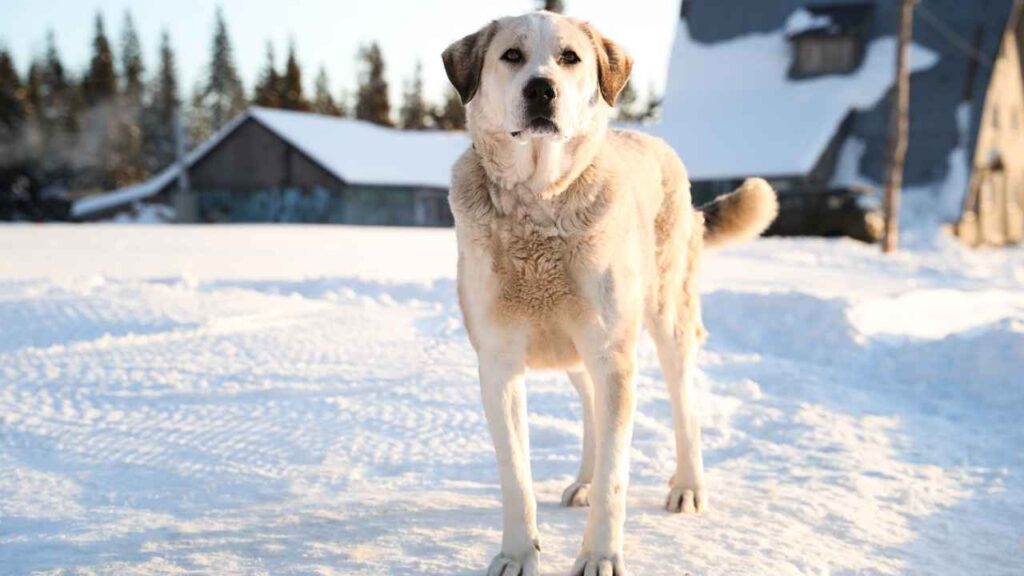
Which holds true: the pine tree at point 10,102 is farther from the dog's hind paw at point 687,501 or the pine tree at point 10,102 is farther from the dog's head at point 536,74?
the dog's hind paw at point 687,501

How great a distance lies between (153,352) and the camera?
6.51m

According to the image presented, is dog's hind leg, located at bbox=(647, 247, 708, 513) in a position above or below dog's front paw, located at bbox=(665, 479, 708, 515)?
above

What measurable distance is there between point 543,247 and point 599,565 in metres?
1.12

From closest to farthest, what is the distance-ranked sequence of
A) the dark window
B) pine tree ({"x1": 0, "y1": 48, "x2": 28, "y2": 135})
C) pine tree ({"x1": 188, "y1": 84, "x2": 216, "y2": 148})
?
the dark window
pine tree ({"x1": 0, "y1": 48, "x2": 28, "y2": 135})
pine tree ({"x1": 188, "y1": 84, "x2": 216, "y2": 148})

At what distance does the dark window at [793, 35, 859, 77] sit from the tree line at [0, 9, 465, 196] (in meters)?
25.6

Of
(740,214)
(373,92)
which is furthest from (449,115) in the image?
(740,214)

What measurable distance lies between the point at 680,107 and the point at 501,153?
90.5 feet

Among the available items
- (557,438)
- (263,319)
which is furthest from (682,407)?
(263,319)

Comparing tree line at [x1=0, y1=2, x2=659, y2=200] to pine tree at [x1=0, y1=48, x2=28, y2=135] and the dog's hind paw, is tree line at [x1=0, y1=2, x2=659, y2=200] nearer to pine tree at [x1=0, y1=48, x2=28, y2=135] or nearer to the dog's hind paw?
pine tree at [x1=0, y1=48, x2=28, y2=135]

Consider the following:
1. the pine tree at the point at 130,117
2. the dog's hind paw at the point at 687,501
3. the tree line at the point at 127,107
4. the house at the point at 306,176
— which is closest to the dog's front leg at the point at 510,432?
the dog's hind paw at the point at 687,501

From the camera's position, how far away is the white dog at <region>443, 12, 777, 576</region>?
9.91 feet

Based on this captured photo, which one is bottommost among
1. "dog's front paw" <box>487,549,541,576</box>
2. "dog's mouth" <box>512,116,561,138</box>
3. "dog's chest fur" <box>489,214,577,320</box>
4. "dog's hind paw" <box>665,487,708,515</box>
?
"dog's hind paw" <box>665,487,708,515</box>

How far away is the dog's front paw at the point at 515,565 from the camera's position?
289cm

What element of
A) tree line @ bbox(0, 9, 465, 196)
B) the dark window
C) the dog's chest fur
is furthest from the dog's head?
tree line @ bbox(0, 9, 465, 196)
